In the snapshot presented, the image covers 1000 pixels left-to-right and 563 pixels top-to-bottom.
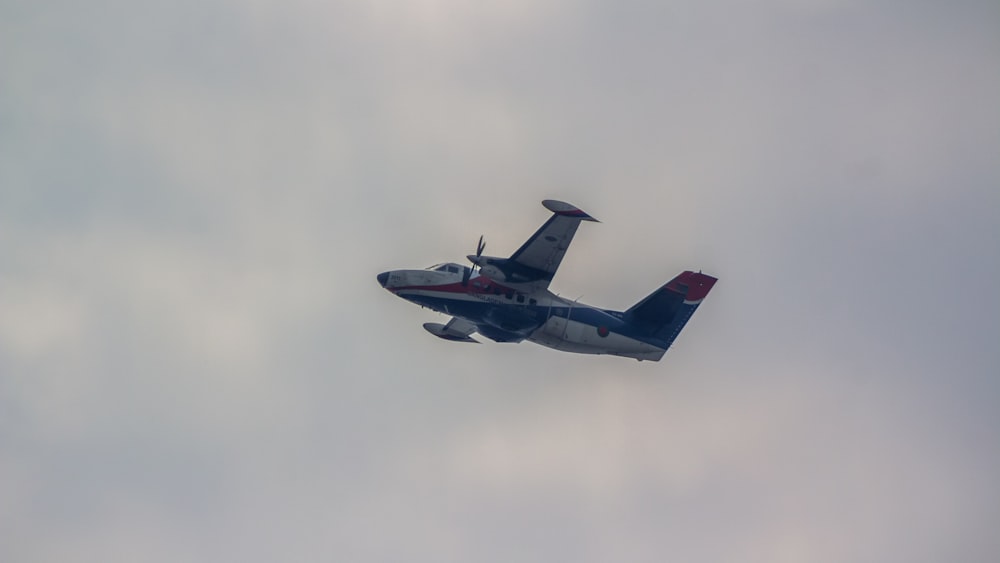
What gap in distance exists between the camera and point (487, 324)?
242 feet

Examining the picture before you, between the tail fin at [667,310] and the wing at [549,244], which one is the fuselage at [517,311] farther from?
the wing at [549,244]

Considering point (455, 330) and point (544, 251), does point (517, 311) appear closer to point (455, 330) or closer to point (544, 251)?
point (544, 251)

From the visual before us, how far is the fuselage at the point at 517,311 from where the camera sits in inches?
2849

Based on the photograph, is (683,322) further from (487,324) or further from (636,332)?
(487,324)

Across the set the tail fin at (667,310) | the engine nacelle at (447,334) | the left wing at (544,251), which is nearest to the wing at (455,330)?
the engine nacelle at (447,334)

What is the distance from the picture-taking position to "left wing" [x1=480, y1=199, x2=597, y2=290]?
225ft

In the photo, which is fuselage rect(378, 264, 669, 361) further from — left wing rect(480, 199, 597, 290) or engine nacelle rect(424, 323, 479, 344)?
engine nacelle rect(424, 323, 479, 344)

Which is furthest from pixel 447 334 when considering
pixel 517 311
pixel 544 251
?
pixel 544 251

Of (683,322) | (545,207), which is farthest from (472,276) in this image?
(683,322)

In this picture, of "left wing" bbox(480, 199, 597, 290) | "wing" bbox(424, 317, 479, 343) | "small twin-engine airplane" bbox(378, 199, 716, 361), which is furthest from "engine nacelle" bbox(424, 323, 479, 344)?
"left wing" bbox(480, 199, 597, 290)

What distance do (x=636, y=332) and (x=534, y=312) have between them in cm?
782

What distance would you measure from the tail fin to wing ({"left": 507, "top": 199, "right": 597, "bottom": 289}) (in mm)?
7912

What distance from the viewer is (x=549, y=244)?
231 ft

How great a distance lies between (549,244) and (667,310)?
35.8ft
